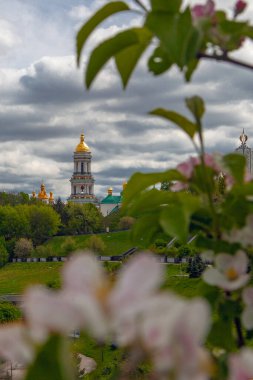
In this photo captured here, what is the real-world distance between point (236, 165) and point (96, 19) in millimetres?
285

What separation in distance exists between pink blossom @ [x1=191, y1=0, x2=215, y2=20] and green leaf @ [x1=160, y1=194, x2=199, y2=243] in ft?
0.84

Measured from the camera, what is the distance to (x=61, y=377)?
36 centimetres

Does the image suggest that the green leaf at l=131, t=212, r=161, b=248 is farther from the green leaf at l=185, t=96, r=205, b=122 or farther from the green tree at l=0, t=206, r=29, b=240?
the green tree at l=0, t=206, r=29, b=240

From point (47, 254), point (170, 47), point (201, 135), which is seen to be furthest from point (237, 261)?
point (47, 254)

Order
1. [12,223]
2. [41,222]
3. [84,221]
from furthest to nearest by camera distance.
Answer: [84,221]
[41,222]
[12,223]

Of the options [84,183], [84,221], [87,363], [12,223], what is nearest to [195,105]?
[87,363]

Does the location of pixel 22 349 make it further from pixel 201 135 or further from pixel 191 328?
pixel 201 135

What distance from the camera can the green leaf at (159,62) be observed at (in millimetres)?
821

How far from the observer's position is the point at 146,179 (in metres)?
0.78

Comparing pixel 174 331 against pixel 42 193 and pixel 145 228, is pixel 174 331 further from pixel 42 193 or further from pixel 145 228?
pixel 42 193

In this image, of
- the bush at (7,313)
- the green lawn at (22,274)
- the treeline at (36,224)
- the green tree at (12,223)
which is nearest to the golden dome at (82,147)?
the treeline at (36,224)

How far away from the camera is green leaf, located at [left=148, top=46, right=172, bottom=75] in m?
Answer: 0.82

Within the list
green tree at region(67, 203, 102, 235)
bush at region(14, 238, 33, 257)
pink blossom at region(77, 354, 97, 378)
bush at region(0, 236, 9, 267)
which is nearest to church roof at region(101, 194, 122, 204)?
green tree at region(67, 203, 102, 235)

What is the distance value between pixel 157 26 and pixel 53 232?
1460 inches
